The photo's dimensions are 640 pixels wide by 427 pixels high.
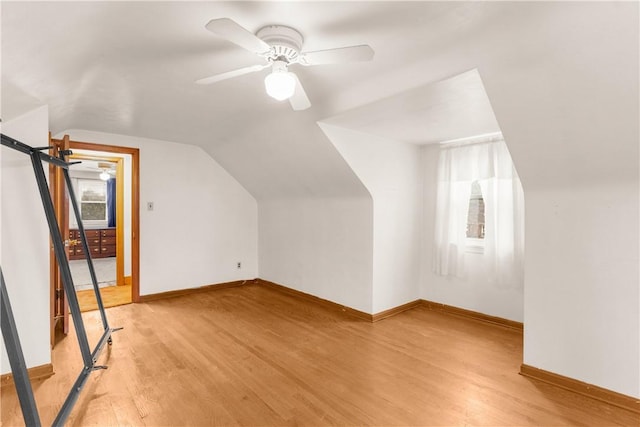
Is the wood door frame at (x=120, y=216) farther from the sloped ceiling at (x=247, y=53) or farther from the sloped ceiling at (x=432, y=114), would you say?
the sloped ceiling at (x=432, y=114)

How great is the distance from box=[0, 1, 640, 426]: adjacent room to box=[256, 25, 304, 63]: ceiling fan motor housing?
1cm

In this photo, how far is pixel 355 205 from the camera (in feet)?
12.5

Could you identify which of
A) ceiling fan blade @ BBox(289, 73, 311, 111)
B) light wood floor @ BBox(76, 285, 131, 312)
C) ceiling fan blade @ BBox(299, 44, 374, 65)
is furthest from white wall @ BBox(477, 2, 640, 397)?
light wood floor @ BBox(76, 285, 131, 312)

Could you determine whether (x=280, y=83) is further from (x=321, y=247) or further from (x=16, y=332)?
(x=321, y=247)

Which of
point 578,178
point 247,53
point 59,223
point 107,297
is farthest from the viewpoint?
point 107,297

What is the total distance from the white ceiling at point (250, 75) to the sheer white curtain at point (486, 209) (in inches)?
13.8

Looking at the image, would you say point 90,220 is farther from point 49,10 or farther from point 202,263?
point 49,10

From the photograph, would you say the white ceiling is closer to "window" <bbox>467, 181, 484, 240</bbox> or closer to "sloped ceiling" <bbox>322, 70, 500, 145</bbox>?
"sloped ceiling" <bbox>322, 70, 500, 145</bbox>

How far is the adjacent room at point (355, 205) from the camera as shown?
1.61 metres

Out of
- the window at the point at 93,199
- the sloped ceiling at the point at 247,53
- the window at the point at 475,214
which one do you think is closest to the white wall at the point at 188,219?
the sloped ceiling at the point at 247,53

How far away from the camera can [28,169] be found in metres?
2.33

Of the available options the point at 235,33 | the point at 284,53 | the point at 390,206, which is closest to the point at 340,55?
the point at 284,53

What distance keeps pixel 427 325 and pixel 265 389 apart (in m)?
2.05

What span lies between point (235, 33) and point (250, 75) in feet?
2.89
